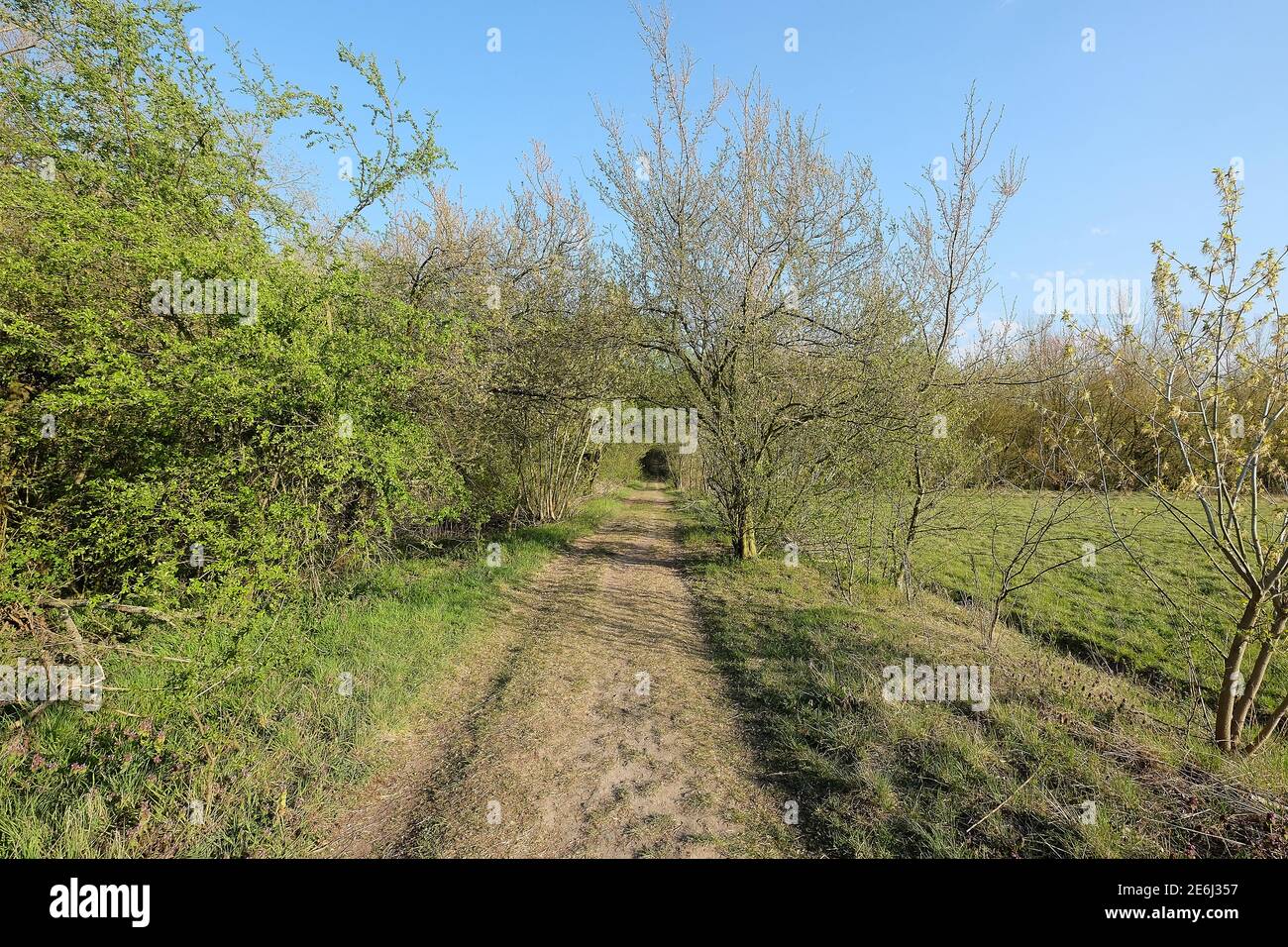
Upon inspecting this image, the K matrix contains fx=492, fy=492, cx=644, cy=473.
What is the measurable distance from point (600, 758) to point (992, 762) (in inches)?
112

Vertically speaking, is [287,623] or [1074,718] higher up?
[287,623]

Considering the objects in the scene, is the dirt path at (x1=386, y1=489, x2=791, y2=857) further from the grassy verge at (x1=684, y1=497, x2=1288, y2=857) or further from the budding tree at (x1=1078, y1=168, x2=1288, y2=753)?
the budding tree at (x1=1078, y1=168, x2=1288, y2=753)

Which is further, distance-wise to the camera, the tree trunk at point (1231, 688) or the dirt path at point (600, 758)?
the tree trunk at point (1231, 688)

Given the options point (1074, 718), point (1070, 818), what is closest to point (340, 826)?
point (1070, 818)

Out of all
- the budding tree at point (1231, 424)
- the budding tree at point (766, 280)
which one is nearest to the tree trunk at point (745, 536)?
the budding tree at point (766, 280)

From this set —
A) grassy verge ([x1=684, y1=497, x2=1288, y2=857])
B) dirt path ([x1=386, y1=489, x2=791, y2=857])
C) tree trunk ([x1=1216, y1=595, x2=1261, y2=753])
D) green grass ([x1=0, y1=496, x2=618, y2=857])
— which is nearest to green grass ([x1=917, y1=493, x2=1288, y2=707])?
tree trunk ([x1=1216, y1=595, x2=1261, y2=753])

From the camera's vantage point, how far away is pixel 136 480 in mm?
4844

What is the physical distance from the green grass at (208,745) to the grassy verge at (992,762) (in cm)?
332

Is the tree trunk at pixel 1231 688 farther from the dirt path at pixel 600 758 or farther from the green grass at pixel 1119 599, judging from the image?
the dirt path at pixel 600 758

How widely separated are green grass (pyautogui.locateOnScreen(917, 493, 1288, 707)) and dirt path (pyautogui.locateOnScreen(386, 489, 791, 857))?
3.51m

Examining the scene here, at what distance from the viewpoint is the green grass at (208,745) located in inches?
112

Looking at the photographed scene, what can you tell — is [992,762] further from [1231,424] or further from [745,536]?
[745,536]

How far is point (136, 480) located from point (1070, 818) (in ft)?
26.1
